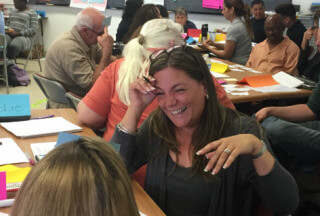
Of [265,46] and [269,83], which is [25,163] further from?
[265,46]

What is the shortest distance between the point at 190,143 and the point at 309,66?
2898mm

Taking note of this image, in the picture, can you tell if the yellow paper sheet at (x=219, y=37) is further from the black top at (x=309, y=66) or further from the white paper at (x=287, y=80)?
the white paper at (x=287, y=80)

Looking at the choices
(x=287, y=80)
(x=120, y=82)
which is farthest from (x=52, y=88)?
(x=287, y=80)

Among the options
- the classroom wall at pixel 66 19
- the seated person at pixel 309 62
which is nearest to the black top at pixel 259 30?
the seated person at pixel 309 62

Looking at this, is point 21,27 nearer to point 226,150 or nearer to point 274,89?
point 274,89

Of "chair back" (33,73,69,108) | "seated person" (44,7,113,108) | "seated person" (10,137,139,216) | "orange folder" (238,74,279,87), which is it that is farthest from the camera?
"orange folder" (238,74,279,87)

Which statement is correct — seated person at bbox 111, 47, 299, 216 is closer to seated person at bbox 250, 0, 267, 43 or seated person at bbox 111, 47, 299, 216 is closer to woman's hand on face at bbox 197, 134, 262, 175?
woman's hand on face at bbox 197, 134, 262, 175

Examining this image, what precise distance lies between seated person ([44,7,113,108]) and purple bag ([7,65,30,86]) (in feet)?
10.0

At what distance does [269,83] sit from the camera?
329cm

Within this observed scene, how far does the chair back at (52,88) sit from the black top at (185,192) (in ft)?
4.56

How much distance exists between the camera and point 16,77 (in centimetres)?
584

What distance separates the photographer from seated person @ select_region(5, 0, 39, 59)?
246 inches

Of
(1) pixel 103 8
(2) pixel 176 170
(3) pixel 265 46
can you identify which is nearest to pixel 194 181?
(2) pixel 176 170

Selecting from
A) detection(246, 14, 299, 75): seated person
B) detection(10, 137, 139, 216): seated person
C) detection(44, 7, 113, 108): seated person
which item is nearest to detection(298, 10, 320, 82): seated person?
detection(246, 14, 299, 75): seated person
